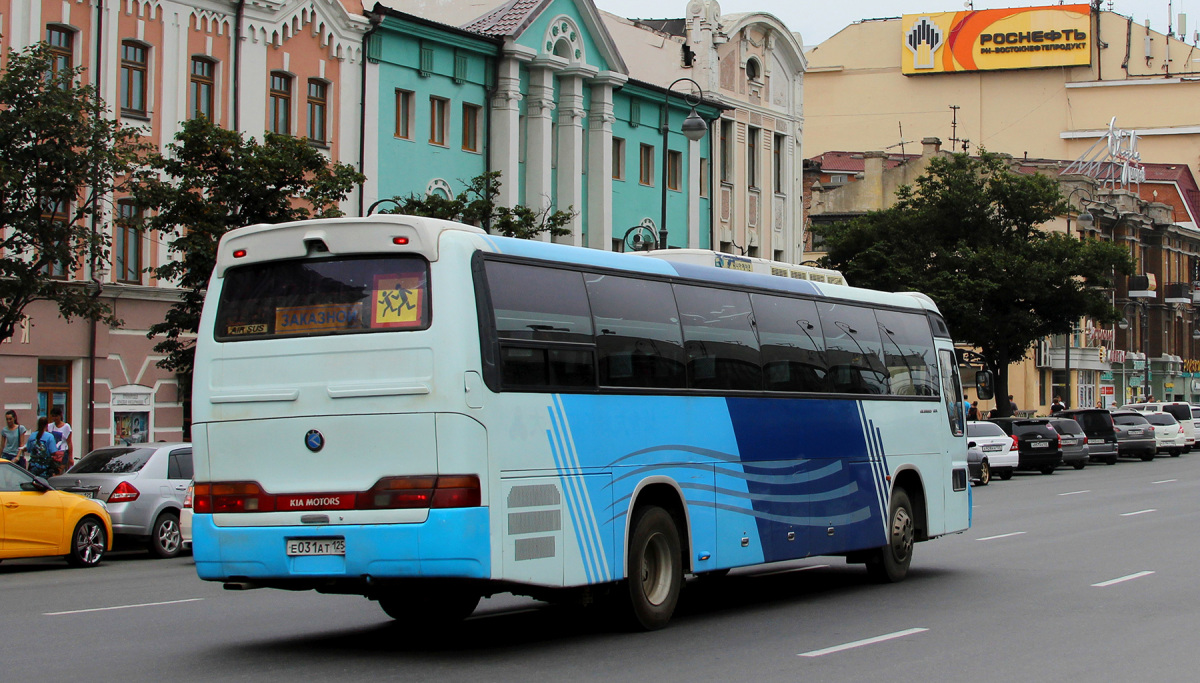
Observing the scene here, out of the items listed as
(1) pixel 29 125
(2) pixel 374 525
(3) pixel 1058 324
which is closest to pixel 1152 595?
(2) pixel 374 525

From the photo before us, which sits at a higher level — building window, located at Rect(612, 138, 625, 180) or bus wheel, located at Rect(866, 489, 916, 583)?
building window, located at Rect(612, 138, 625, 180)

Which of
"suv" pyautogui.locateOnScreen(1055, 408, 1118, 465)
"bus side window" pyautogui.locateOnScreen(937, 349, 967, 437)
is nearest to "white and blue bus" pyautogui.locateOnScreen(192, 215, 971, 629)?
"bus side window" pyautogui.locateOnScreen(937, 349, 967, 437)

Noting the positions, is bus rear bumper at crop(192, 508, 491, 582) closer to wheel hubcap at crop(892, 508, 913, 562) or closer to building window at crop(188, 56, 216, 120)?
wheel hubcap at crop(892, 508, 913, 562)

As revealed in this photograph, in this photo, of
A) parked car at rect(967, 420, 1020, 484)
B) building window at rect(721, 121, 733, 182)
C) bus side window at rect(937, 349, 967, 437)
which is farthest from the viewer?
building window at rect(721, 121, 733, 182)

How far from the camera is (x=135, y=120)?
30.1 m

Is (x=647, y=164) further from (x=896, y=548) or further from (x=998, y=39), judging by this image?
(x=998, y=39)

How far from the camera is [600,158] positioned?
139ft

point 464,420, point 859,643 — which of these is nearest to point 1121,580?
point 859,643

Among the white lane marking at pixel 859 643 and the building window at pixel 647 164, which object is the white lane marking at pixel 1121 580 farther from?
the building window at pixel 647 164

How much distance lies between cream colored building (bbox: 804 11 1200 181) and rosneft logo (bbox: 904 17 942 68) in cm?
84

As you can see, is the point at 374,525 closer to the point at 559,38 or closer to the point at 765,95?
the point at 559,38

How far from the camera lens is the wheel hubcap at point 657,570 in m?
12.0

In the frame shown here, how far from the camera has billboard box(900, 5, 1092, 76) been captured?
8900 centimetres

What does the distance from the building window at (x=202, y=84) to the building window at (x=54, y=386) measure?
19.9 feet
